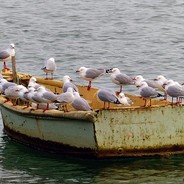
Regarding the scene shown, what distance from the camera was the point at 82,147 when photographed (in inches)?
615

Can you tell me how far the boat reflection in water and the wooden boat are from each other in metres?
0.14

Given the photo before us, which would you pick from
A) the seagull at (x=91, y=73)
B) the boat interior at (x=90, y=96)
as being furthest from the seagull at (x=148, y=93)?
the seagull at (x=91, y=73)

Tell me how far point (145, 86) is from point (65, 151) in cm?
161

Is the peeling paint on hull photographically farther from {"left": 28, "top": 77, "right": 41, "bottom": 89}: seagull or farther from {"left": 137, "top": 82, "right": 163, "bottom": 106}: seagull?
{"left": 28, "top": 77, "right": 41, "bottom": 89}: seagull

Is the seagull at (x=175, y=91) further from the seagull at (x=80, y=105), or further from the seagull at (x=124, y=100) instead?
the seagull at (x=80, y=105)

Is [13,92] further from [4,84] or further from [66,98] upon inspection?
[66,98]

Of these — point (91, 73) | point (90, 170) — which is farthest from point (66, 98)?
point (91, 73)

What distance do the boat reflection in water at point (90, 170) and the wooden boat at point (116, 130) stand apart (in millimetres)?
140

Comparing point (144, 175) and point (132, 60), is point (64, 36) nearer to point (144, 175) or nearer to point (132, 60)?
point (132, 60)

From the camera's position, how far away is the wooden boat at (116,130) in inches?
602

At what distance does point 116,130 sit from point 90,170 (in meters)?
0.74

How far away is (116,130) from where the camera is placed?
15336mm

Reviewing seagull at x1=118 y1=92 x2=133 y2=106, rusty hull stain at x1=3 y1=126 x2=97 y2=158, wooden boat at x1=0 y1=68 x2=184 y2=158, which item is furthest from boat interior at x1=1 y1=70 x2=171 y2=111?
rusty hull stain at x1=3 y1=126 x2=97 y2=158

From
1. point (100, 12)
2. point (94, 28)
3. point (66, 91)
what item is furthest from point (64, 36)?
point (66, 91)
